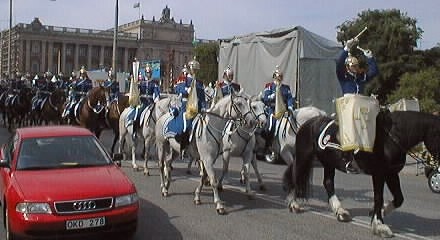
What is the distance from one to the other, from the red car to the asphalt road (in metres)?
0.94

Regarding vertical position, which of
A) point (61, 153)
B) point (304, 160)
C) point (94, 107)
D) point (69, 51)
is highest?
point (69, 51)

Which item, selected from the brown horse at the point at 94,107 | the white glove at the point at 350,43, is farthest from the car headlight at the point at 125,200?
the brown horse at the point at 94,107

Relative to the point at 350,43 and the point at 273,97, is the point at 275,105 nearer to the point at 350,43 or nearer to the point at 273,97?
the point at 273,97

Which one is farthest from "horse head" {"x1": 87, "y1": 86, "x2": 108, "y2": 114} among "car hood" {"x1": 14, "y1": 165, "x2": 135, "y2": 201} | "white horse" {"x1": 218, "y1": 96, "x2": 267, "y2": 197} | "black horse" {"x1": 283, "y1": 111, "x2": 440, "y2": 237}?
"black horse" {"x1": 283, "y1": 111, "x2": 440, "y2": 237}

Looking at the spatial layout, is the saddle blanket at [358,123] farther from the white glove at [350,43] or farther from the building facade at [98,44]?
the building facade at [98,44]

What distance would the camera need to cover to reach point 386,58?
6006 cm

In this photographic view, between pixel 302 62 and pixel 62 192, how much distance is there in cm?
1208

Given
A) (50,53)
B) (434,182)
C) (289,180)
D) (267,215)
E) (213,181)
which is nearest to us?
(267,215)

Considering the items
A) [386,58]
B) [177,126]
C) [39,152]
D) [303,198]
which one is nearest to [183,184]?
[177,126]

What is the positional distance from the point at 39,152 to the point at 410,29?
56.3 m

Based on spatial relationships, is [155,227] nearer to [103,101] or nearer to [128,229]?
[128,229]

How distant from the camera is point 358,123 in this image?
29.3ft

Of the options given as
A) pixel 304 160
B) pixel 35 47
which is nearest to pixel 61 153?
pixel 304 160

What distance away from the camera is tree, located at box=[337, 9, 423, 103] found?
57.5 m
